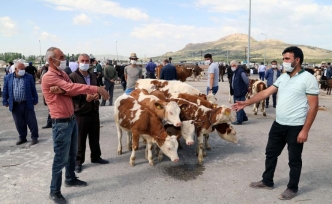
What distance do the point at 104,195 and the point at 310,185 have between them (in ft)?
11.6

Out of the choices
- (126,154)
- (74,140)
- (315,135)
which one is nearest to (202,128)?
(126,154)

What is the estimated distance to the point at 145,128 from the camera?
19.2 feet

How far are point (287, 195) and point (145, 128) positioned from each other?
9.44 feet

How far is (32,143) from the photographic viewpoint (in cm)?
738

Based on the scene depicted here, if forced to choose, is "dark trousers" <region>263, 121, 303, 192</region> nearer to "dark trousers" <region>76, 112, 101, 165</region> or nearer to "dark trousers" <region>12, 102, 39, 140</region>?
"dark trousers" <region>76, 112, 101, 165</region>

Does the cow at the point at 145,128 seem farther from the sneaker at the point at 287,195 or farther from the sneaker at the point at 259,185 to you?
the sneaker at the point at 287,195

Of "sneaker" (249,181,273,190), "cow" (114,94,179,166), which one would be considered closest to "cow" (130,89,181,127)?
"cow" (114,94,179,166)

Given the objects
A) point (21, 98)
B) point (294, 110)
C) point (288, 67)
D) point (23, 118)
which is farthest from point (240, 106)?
point (23, 118)

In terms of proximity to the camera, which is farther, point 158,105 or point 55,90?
point 158,105

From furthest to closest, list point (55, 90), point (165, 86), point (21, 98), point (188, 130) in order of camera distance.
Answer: point (165, 86), point (21, 98), point (188, 130), point (55, 90)

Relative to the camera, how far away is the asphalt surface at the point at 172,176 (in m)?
4.57

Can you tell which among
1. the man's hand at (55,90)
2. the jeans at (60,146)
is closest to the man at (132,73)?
the jeans at (60,146)

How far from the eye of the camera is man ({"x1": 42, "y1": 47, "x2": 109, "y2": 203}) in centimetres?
406

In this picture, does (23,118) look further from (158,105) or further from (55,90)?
(55,90)
